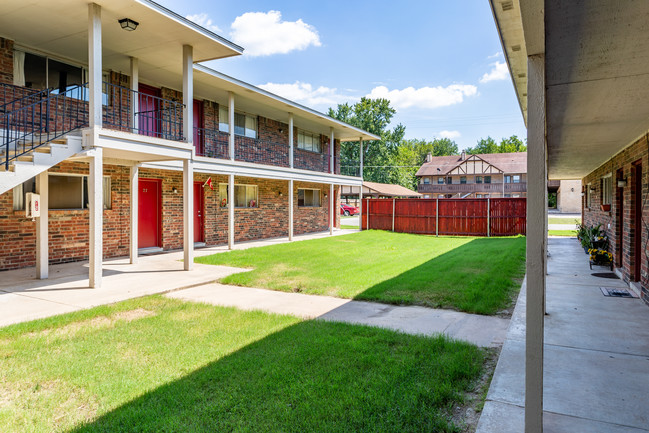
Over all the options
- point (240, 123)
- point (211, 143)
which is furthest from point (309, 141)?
point (211, 143)

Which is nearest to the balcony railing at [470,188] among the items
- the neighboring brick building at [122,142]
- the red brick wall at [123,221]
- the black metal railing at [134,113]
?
the red brick wall at [123,221]

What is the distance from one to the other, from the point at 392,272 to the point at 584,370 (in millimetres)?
5411

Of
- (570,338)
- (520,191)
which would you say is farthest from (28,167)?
(520,191)

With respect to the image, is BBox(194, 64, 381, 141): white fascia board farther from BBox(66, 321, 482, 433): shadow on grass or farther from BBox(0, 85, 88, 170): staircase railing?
BBox(66, 321, 482, 433): shadow on grass

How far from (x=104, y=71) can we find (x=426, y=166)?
2012 inches

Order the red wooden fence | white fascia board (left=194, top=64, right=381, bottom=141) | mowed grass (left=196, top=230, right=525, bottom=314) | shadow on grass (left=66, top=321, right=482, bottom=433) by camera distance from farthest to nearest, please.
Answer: the red wooden fence < white fascia board (left=194, top=64, right=381, bottom=141) < mowed grass (left=196, top=230, right=525, bottom=314) < shadow on grass (left=66, top=321, right=482, bottom=433)

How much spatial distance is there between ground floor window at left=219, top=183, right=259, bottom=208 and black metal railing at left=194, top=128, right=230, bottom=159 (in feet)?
4.13

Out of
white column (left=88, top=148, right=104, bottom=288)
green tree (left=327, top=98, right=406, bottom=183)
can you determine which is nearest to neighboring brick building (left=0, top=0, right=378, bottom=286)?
white column (left=88, top=148, right=104, bottom=288)

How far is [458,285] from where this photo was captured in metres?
7.64

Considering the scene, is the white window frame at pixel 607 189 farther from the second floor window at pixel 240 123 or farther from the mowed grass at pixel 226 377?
the second floor window at pixel 240 123

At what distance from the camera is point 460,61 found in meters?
56.3

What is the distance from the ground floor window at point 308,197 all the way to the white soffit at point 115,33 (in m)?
10.1

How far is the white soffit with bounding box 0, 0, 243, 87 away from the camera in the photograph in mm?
7242

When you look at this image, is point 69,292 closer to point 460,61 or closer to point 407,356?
point 407,356
